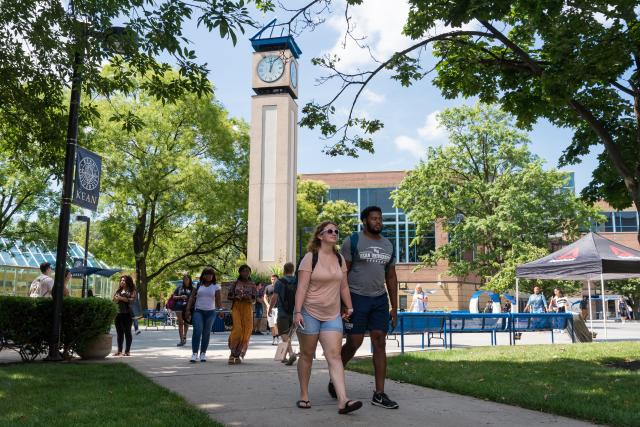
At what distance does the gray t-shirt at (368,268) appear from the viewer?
19.6 ft

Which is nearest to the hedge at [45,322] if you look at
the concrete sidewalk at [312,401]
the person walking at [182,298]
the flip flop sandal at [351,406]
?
the concrete sidewalk at [312,401]

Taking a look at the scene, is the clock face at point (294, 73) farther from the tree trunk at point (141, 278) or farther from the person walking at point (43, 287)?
the person walking at point (43, 287)

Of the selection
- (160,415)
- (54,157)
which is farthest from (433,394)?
(54,157)

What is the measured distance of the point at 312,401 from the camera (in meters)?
6.10

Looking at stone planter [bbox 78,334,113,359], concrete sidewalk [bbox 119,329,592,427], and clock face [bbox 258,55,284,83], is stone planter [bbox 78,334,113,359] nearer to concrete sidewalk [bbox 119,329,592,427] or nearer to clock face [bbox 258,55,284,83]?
concrete sidewalk [bbox 119,329,592,427]

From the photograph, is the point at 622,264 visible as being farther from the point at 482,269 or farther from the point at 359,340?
the point at 482,269

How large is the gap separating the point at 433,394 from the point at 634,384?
2539 millimetres

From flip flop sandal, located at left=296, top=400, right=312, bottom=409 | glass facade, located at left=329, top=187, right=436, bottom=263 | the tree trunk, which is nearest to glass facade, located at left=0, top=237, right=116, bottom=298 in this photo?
the tree trunk

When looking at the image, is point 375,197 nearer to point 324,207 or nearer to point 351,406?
point 324,207

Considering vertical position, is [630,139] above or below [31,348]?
above

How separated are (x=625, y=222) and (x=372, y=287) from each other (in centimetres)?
6404

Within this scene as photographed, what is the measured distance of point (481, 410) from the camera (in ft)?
18.6

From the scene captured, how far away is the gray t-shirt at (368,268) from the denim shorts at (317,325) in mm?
450

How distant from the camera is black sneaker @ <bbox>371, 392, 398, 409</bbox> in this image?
5.70 m
